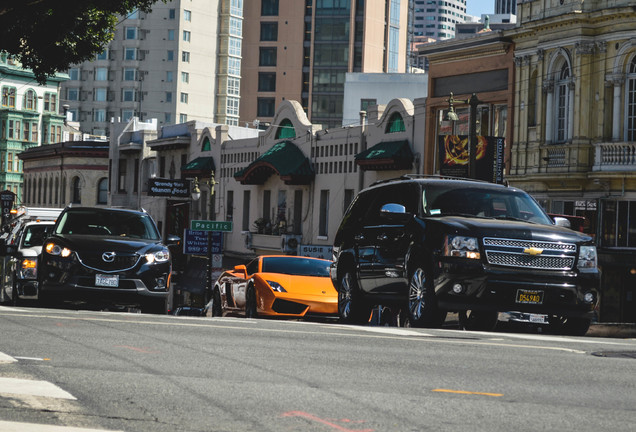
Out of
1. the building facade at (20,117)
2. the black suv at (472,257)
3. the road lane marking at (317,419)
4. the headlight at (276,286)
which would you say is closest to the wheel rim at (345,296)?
the black suv at (472,257)

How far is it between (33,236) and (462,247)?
402 inches

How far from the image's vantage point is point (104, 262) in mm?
17766

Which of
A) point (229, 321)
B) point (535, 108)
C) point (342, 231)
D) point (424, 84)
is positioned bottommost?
point (229, 321)

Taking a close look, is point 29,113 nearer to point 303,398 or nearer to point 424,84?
point 424,84

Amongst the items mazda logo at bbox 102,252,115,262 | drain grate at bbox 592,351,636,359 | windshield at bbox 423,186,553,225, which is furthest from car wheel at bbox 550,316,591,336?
mazda logo at bbox 102,252,115,262

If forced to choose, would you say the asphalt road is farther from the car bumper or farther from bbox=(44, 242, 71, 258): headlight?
bbox=(44, 242, 71, 258): headlight

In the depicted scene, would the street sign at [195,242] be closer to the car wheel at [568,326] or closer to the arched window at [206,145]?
the arched window at [206,145]

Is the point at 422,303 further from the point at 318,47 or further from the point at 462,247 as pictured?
the point at 318,47

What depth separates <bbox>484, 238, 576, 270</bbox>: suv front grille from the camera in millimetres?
13578

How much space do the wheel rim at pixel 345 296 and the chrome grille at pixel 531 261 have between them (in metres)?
3.19

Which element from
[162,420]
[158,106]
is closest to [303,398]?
[162,420]

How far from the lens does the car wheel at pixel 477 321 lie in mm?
15545

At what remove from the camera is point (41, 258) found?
1795cm

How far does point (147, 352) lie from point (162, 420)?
10.8 ft
